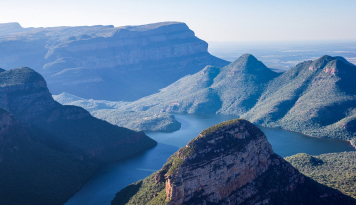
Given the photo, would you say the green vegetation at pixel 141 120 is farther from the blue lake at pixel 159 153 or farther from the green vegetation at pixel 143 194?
the green vegetation at pixel 143 194

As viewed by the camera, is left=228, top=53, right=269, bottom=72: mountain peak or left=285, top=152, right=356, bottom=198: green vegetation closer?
left=285, top=152, right=356, bottom=198: green vegetation

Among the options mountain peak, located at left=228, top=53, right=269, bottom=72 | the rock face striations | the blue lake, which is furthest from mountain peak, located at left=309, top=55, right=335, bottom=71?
the rock face striations

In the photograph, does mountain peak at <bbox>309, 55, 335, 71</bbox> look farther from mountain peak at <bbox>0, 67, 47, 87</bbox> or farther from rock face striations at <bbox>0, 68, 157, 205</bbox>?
mountain peak at <bbox>0, 67, 47, 87</bbox>

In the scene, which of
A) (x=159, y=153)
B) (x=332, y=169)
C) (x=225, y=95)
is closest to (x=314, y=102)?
(x=225, y=95)

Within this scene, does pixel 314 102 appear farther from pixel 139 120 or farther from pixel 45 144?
pixel 45 144

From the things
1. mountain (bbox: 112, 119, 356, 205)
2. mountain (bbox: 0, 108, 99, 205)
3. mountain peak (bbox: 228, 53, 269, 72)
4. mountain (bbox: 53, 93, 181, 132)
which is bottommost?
mountain (bbox: 53, 93, 181, 132)

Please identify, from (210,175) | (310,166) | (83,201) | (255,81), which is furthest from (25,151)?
(255,81)

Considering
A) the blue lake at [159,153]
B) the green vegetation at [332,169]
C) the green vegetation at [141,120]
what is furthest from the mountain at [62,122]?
the green vegetation at [332,169]
